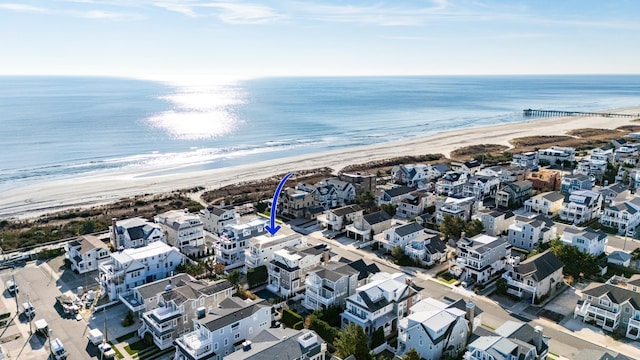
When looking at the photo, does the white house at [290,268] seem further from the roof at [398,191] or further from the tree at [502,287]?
the roof at [398,191]

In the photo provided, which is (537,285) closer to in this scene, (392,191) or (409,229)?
(409,229)

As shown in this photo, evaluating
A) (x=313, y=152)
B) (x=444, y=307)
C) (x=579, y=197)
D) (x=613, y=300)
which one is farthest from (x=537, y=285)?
(x=313, y=152)

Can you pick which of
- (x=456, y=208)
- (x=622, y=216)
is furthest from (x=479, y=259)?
(x=622, y=216)

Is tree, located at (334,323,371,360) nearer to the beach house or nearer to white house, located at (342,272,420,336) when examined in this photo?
white house, located at (342,272,420,336)

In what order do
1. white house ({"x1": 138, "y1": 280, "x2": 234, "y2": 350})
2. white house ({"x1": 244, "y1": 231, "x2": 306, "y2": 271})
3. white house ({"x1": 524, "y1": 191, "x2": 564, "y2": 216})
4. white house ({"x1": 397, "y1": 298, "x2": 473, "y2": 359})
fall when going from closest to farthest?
1. white house ({"x1": 397, "y1": 298, "x2": 473, "y2": 359})
2. white house ({"x1": 138, "y1": 280, "x2": 234, "y2": 350})
3. white house ({"x1": 244, "y1": 231, "x2": 306, "y2": 271})
4. white house ({"x1": 524, "y1": 191, "x2": 564, "y2": 216})

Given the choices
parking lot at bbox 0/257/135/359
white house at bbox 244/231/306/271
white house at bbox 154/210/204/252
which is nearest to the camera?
parking lot at bbox 0/257/135/359

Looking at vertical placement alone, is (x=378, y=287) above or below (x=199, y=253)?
above

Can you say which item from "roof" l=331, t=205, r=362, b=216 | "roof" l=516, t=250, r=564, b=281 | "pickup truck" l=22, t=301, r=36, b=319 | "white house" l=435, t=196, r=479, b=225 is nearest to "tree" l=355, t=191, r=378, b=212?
"roof" l=331, t=205, r=362, b=216

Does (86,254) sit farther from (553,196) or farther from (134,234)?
(553,196)
